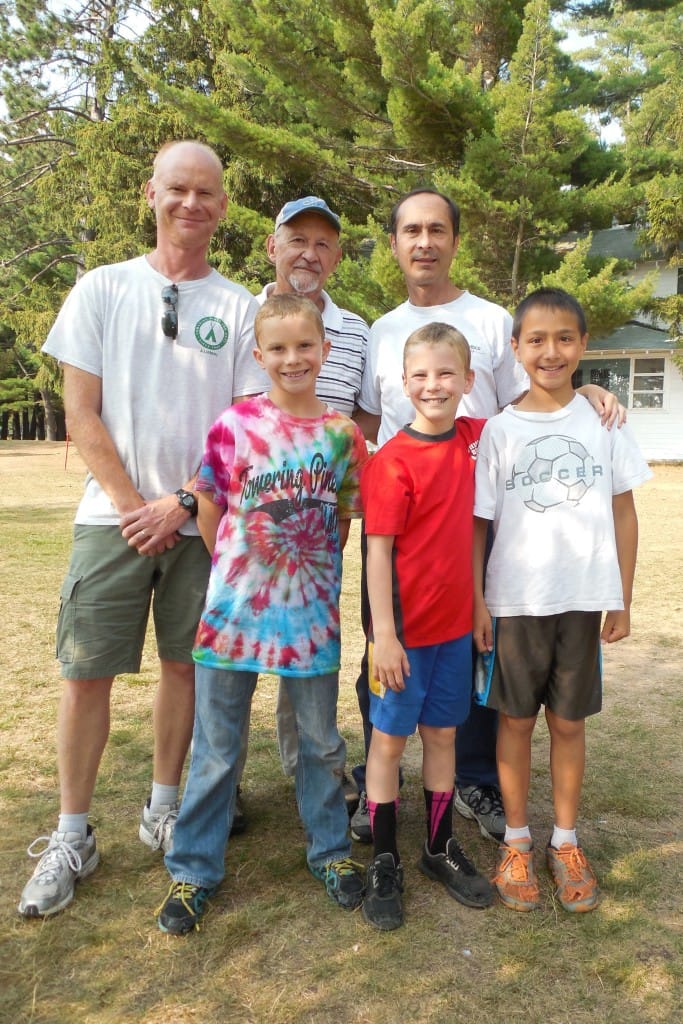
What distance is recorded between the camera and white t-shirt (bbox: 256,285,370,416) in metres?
2.92

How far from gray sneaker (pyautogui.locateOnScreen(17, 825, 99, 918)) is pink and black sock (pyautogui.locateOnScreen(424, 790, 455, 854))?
3.61 feet

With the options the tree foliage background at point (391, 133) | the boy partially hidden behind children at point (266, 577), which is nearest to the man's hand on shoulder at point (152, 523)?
the boy partially hidden behind children at point (266, 577)

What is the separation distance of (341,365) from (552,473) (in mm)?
883

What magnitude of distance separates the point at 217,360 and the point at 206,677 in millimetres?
1011

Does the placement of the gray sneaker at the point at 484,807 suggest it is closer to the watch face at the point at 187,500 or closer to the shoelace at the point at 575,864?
the shoelace at the point at 575,864

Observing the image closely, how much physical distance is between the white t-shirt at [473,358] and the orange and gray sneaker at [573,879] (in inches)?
58.8

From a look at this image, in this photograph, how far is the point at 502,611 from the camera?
8.30ft

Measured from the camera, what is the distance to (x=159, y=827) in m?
2.78

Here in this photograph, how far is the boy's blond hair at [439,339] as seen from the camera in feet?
8.05

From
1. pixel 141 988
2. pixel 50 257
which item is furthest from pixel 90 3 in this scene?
pixel 141 988

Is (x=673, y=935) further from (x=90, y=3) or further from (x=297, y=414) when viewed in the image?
(x=90, y=3)

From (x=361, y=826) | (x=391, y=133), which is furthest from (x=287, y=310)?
(x=391, y=133)

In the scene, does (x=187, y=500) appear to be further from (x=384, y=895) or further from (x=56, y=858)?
(x=384, y=895)

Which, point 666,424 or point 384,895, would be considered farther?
point 666,424
